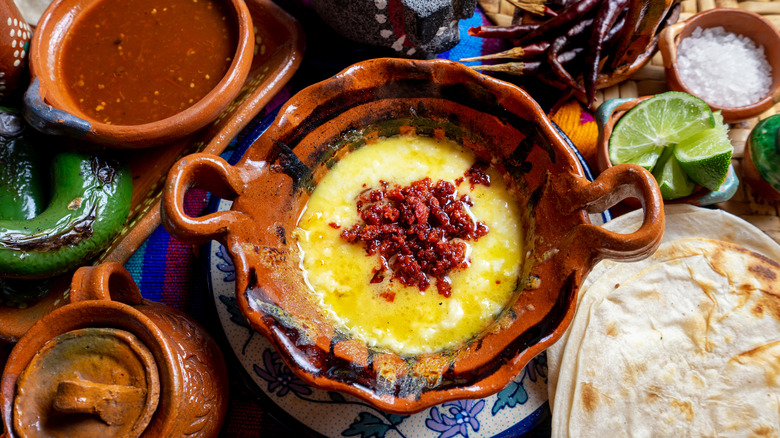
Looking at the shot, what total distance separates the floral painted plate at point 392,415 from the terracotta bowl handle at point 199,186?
67 centimetres

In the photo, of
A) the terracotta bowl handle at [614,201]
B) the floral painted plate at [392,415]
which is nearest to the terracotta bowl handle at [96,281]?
the floral painted plate at [392,415]

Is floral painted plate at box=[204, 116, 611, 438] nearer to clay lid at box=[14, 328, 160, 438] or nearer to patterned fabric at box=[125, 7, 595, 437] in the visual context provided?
patterned fabric at box=[125, 7, 595, 437]

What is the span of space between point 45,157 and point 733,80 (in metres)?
3.66

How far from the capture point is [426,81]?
2283 millimetres

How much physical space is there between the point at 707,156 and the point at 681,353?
893 mm

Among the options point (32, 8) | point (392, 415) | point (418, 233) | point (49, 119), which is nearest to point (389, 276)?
point (418, 233)

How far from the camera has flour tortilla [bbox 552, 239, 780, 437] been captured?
7.68 feet

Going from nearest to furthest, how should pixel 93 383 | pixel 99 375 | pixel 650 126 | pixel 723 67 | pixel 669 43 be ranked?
pixel 93 383 < pixel 99 375 < pixel 650 126 < pixel 669 43 < pixel 723 67

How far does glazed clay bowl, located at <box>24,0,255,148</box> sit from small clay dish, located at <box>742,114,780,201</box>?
2578 millimetres

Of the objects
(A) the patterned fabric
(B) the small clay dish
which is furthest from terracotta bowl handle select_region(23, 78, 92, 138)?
(B) the small clay dish

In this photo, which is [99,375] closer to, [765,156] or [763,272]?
[763,272]

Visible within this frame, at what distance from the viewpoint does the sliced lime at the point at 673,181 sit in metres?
2.59

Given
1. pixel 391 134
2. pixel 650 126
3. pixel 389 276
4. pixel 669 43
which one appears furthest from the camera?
pixel 669 43

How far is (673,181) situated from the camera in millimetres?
2605
